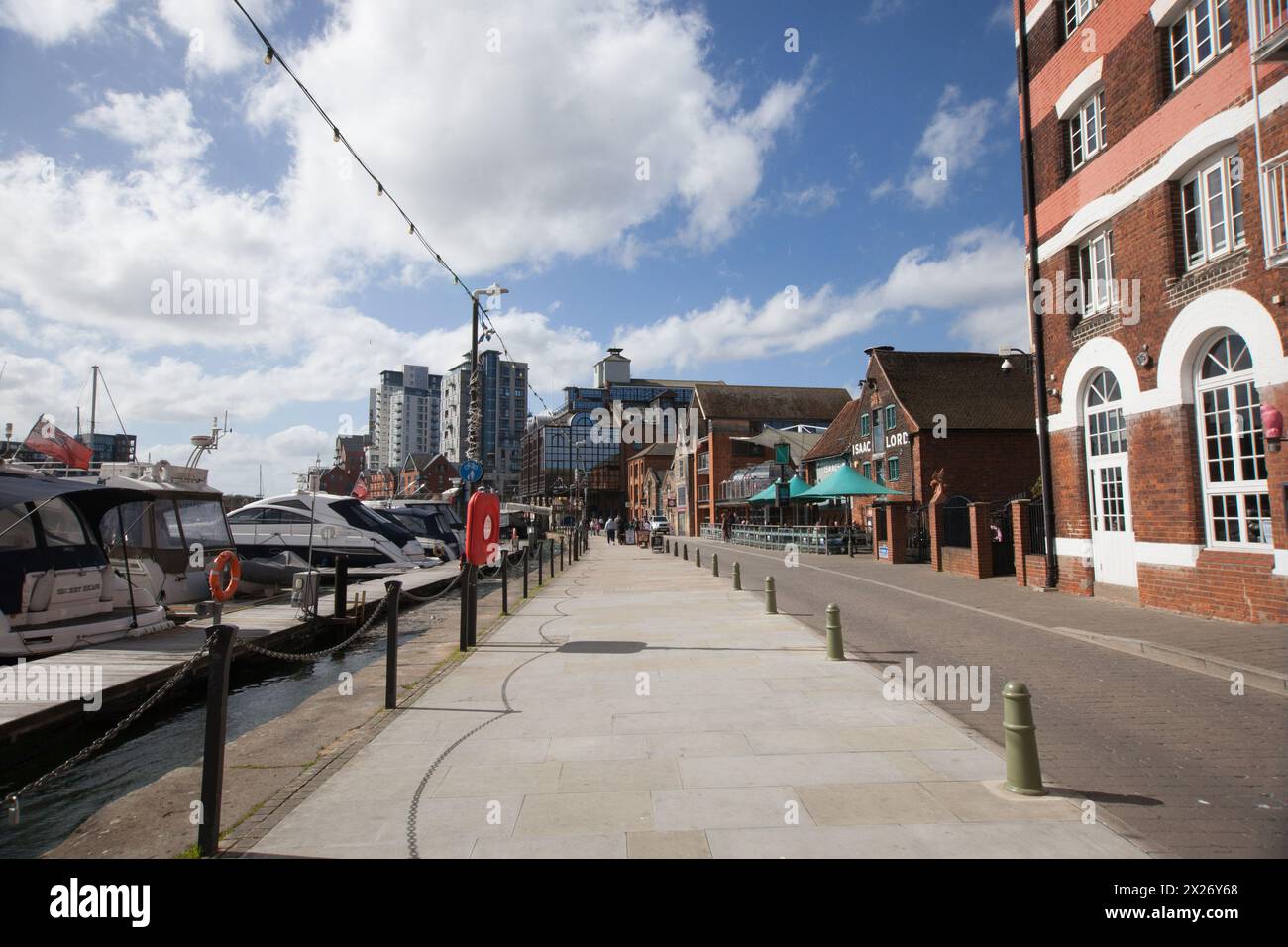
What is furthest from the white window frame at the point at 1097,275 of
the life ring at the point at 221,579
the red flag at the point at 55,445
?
the red flag at the point at 55,445

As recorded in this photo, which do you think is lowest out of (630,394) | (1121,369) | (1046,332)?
(1121,369)

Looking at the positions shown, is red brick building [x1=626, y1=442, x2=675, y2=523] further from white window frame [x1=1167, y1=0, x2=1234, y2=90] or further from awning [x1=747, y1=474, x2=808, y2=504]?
white window frame [x1=1167, y1=0, x2=1234, y2=90]

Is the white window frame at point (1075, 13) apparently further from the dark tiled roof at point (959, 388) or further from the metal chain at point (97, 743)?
the dark tiled roof at point (959, 388)

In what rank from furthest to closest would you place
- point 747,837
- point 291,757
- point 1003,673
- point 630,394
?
point 630,394, point 1003,673, point 291,757, point 747,837

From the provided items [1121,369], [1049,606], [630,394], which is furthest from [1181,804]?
[630,394]

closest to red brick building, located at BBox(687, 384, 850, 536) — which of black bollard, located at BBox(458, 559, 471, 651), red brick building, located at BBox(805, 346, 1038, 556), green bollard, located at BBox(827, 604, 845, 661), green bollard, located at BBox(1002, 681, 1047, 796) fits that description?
red brick building, located at BBox(805, 346, 1038, 556)

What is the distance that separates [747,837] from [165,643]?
9908 millimetres

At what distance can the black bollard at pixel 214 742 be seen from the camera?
411 cm

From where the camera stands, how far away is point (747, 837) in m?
4.11

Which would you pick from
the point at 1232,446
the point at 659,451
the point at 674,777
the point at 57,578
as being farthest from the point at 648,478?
the point at 674,777

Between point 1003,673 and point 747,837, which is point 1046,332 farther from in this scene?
point 747,837

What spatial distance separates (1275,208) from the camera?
31.1 ft

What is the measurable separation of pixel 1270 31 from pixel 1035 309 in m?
6.71

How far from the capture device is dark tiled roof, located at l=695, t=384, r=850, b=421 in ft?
227
